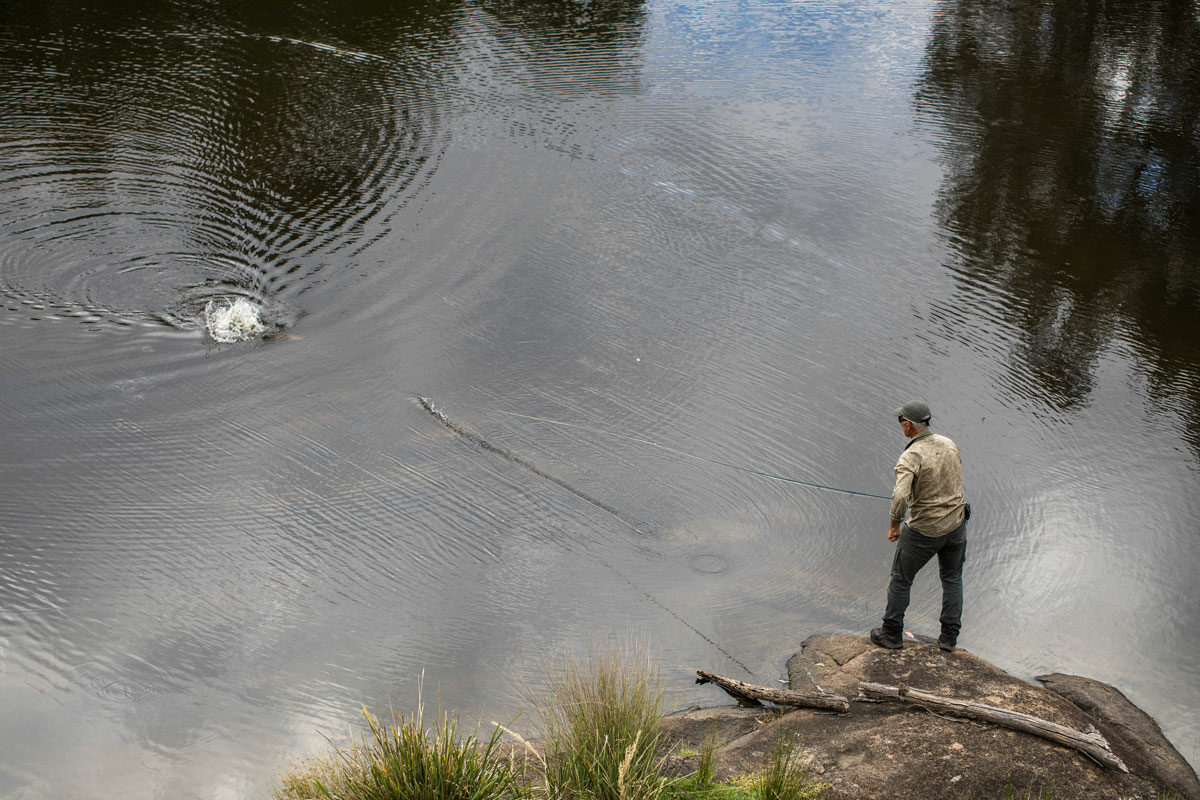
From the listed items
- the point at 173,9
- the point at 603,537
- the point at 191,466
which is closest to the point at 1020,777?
the point at 603,537

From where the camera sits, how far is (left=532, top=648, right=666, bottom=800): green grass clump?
13.7 ft

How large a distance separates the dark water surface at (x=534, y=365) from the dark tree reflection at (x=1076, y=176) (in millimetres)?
60

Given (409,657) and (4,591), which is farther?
(4,591)

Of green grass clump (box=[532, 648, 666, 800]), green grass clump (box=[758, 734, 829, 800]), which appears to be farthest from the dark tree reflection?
green grass clump (box=[532, 648, 666, 800])

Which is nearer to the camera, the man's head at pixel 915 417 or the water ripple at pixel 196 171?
the man's head at pixel 915 417

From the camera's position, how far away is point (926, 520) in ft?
17.6

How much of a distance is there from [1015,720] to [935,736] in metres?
0.39

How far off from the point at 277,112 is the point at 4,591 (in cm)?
723

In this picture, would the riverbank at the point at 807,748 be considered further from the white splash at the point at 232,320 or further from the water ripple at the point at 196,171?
the water ripple at the point at 196,171

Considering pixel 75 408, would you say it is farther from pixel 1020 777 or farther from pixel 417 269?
pixel 1020 777

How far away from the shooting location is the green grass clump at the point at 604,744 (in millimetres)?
4163

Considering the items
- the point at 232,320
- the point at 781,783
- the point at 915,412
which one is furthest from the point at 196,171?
the point at 781,783

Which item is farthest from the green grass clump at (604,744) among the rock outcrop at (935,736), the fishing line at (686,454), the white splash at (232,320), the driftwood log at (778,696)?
the white splash at (232,320)

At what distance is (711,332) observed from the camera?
8.65 metres
